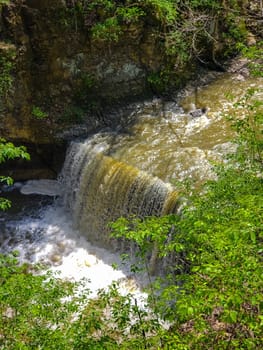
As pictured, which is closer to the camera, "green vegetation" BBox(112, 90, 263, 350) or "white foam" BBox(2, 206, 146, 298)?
"green vegetation" BBox(112, 90, 263, 350)

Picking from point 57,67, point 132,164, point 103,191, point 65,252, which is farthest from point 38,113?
point 65,252

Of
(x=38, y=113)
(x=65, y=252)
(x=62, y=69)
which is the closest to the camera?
(x=65, y=252)

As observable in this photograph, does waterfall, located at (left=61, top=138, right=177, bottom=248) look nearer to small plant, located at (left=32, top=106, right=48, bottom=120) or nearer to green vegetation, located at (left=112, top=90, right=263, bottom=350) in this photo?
small plant, located at (left=32, top=106, right=48, bottom=120)

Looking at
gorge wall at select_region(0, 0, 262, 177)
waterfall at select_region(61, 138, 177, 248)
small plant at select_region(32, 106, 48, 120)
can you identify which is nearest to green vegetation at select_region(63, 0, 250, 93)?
gorge wall at select_region(0, 0, 262, 177)

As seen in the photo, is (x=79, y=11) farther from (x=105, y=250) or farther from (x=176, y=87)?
(x=105, y=250)

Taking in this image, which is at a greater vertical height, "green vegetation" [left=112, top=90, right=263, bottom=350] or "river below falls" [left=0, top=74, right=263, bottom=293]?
"green vegetation" [left=112, top=90, right=263, bottom=350]

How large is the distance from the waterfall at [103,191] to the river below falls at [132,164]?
14 cm

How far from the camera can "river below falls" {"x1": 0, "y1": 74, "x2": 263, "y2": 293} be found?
6090mm

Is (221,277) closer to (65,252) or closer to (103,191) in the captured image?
(103,191)

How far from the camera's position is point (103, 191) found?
6.67m

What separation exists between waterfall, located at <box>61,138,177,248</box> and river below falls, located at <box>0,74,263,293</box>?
0.46 feet

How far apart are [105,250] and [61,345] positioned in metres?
3.88

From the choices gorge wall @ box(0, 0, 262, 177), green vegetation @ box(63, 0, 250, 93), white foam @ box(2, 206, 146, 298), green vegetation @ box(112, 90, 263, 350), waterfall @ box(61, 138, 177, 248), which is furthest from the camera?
green vegetation @ box(63, 0, 250, 93)

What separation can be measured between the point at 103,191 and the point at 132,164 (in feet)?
2.34
